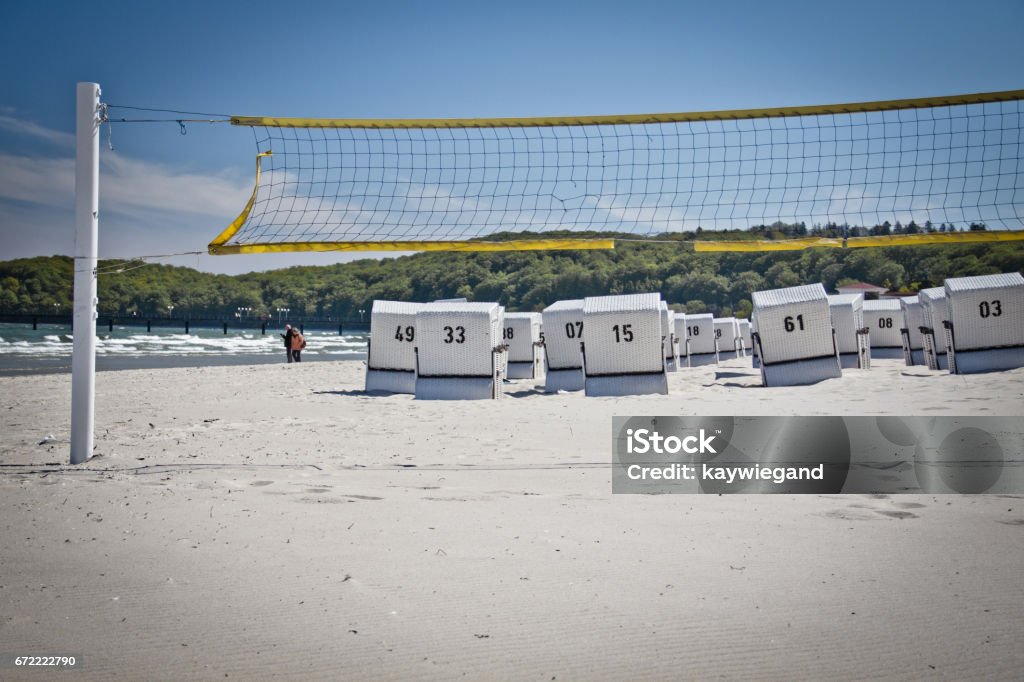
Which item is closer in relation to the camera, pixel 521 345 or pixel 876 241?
pixel 876 241

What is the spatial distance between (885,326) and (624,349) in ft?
46.8

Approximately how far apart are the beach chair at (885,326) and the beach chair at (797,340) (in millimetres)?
10497

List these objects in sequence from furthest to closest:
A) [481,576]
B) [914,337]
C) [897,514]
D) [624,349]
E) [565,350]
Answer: [914,337], [565,350], [624,349], [897,514], [481,576]

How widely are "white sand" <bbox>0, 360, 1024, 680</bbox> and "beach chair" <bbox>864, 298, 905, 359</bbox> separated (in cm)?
2010

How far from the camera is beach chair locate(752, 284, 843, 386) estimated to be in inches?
549

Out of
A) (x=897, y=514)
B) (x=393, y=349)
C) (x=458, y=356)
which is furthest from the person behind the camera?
(x=393, y=349)

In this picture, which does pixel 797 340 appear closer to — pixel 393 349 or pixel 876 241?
pixel 876 241

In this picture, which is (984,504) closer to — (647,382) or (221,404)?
(647,382)

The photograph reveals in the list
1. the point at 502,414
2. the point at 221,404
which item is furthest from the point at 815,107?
the point at 221,404

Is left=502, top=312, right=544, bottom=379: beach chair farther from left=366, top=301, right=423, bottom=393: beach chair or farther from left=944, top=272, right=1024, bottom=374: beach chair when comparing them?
left=944, top=272, right=1024, bottom=374: beach chair

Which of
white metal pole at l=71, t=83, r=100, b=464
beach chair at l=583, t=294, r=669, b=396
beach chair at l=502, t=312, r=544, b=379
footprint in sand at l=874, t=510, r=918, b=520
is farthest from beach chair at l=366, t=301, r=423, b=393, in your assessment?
footprint in sand at l=874, t=510, r=918, b=520

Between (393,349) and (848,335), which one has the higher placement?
(848,335)

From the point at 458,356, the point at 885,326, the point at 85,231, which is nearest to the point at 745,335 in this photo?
the point at 885,326

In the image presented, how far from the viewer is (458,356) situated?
12.8m
